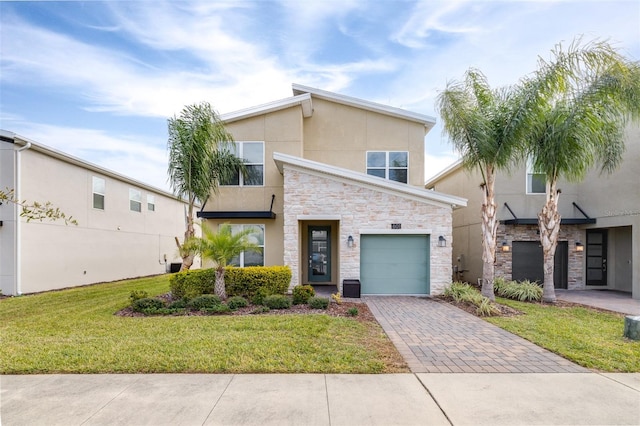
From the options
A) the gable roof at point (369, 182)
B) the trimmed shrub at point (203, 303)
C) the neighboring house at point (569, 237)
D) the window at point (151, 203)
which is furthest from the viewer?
the window at point (151, 203)

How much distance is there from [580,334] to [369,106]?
10.5 metres

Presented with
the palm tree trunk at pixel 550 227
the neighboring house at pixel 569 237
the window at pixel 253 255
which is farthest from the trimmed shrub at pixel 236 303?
the neighboring house at pixel 569 237

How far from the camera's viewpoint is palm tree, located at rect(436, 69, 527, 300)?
9684 millimetres

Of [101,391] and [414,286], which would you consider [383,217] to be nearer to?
[414,286]

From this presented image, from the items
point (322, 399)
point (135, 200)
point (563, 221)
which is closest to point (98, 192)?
point (135, 200)

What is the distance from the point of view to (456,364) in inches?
203

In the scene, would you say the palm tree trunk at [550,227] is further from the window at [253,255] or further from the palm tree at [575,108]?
the window at [253,255]

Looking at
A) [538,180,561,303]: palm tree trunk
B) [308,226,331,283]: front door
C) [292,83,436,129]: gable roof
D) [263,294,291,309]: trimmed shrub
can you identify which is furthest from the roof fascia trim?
[538,180,561,303]: palm tree trunk

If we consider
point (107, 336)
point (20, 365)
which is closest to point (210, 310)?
point (107, 336)

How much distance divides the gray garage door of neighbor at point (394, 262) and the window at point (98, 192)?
1280 cm

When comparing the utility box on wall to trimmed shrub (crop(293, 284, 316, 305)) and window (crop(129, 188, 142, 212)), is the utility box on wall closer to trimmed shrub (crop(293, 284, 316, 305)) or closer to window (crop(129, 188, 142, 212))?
trimmed shrub (crop(293, 284, 316, 305))

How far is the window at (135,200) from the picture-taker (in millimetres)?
18219

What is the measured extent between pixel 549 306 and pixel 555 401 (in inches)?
294

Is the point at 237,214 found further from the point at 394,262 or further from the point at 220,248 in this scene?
the point at 394,262
